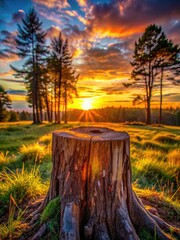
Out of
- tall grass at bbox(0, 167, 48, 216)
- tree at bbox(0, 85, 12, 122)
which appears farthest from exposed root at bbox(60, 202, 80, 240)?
tree at bbox(0, 85, 12, 122)

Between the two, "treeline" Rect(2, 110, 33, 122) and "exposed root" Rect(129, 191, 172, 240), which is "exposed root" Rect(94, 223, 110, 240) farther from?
"treeline" Rect(2, 110, 33, 122)

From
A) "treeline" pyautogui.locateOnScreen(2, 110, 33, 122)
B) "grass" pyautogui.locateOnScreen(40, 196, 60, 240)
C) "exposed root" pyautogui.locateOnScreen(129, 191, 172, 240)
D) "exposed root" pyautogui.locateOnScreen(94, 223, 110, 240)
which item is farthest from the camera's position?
"treeline" pyautogui.locateOnScreen(2, 110, 33, 122)

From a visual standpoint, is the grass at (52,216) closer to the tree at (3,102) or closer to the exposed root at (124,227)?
the exposed root at (124,227)

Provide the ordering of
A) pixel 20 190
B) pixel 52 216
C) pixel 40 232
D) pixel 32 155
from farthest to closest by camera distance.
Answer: pixel 32 155
pixel 20 190
pixel 52 216
pixel 40 232

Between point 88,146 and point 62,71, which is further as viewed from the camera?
point 62,71

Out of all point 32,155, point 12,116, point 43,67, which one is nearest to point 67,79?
point 43,67

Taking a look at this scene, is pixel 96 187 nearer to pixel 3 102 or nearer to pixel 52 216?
pixel 52 216

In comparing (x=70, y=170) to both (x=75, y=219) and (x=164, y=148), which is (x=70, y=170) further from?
(x=164, y=148)

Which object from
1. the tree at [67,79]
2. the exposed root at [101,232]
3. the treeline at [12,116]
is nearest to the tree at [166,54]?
the tree at [67,79]

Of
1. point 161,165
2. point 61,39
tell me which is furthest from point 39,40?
point 161,165

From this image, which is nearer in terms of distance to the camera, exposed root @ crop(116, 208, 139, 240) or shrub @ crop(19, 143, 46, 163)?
exposed root @ crop(116, 208, 139, 240)

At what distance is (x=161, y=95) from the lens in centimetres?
2347

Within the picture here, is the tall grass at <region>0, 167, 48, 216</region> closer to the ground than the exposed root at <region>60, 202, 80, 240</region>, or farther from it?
closer to the ground

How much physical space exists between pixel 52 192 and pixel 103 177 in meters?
0.76
